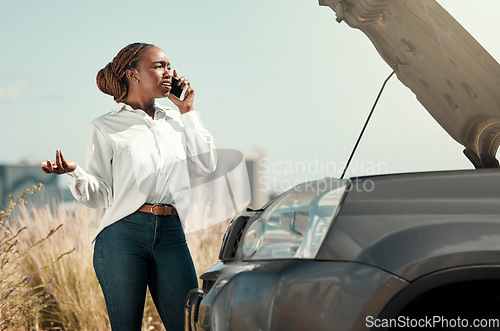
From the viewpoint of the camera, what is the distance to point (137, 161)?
318 centimetres

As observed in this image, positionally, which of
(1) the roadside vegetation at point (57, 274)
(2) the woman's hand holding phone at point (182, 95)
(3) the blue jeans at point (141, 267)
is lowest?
(1) the roadside vegetation at point (57, 274)

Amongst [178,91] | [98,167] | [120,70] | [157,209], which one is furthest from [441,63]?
[98,167]

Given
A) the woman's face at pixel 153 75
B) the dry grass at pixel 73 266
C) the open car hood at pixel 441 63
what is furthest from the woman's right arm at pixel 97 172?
the dry grass at pixel 73 266

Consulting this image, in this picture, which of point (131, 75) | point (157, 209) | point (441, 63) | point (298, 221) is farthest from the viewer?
point (131, 75)

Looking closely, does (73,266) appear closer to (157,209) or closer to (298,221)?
(157,209)

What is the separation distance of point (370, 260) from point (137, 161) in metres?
1.72

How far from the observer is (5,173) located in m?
33.8

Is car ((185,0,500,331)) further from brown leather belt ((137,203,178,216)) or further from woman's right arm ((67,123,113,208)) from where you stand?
woman's right arm ((67,123,113,208))

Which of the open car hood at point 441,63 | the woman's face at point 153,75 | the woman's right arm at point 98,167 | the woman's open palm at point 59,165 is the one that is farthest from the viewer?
the woman's face at point 153,75

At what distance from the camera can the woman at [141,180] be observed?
308 centimetres

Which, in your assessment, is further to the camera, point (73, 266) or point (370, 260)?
point (73, 266)

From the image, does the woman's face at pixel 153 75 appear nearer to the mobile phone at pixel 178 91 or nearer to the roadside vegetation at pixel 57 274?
the mobile phone at pixel 178 91

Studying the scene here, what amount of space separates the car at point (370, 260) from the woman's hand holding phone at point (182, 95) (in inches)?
56.1

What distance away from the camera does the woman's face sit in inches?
131
